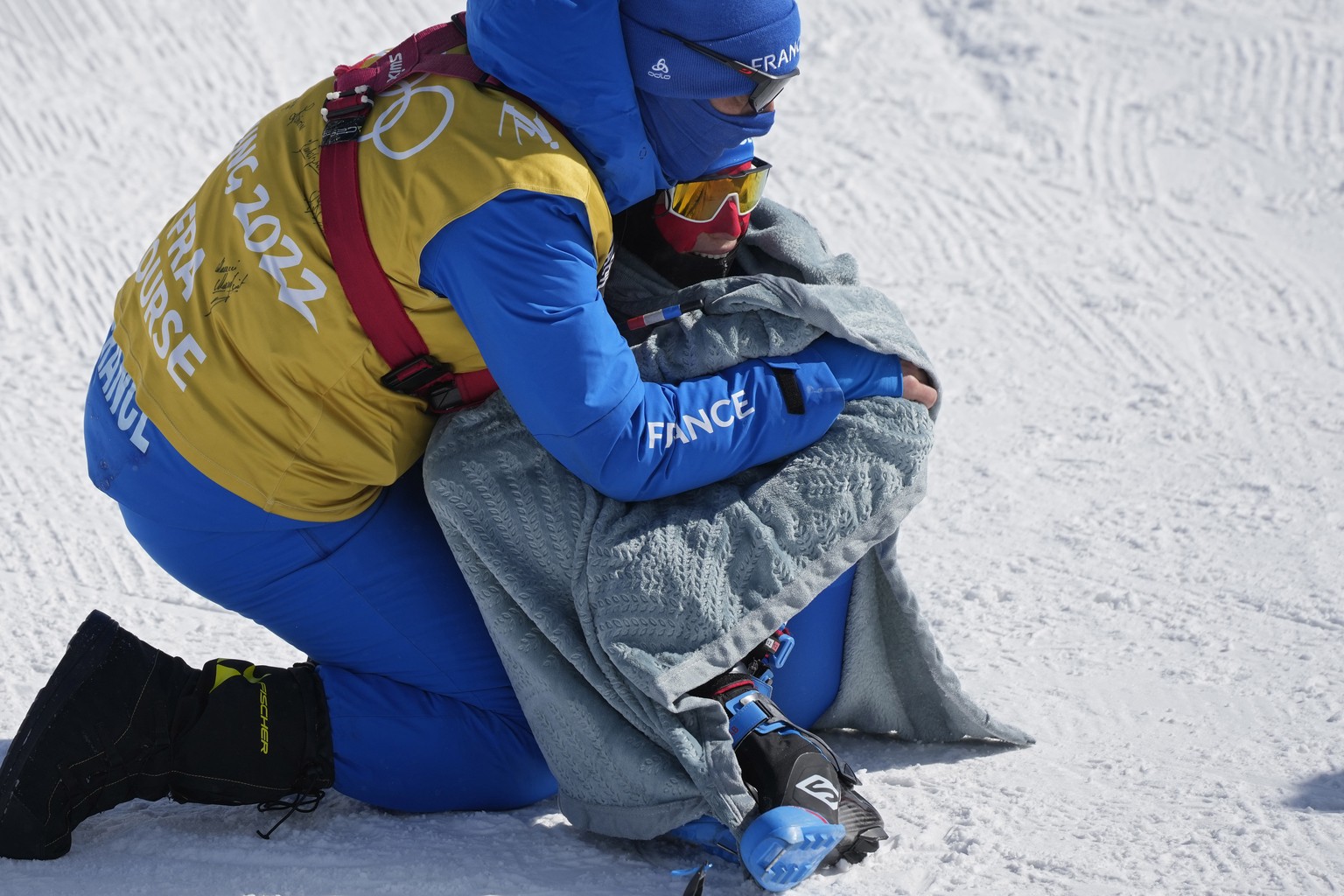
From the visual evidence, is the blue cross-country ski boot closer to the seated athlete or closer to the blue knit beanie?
the seated athlete

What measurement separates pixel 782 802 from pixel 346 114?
121 centimetres

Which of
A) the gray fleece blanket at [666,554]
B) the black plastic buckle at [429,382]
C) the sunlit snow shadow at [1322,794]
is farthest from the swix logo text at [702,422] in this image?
the sunlit snow shadow at [1322,794]

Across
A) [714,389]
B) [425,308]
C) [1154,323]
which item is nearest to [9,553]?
[425,308]

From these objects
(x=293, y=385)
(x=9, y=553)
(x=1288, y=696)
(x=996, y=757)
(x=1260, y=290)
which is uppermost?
(x=293, y=385)

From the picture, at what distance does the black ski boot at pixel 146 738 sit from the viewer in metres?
1.99

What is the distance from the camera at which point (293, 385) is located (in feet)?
6.61

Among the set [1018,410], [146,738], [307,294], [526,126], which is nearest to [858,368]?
[526,126]

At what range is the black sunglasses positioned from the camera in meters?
1.96

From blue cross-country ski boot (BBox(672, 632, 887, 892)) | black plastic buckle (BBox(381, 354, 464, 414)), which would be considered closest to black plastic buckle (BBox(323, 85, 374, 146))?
black plastic buckle (BBox(381, 354, 464, 414))

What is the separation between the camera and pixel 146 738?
2.06 m

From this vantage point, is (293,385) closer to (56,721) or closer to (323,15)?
(56,721)

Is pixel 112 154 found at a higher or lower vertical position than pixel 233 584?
higher

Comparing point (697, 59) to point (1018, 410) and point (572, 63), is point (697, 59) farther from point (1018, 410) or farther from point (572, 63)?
point (1018, 410)

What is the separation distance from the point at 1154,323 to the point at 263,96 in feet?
11.1
